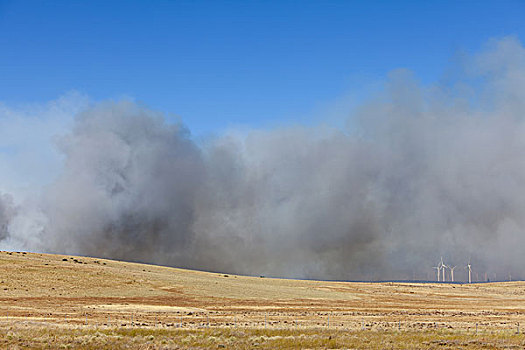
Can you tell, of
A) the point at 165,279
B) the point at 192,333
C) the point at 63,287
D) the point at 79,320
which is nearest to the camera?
the point at 192,333

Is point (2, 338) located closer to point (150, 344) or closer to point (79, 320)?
point (150, 344)

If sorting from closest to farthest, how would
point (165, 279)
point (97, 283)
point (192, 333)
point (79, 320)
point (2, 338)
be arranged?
point (2, 338) → point (192, 333) → point (79, 320) → point (97, 283) → point (165, 279)

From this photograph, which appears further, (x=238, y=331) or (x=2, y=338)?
(x=238, y=331)

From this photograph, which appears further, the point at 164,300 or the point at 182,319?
the point at 164,300

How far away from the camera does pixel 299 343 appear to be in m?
39.3

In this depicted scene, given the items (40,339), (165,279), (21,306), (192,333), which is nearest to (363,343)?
(192,333)

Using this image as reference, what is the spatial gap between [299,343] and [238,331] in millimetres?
7767

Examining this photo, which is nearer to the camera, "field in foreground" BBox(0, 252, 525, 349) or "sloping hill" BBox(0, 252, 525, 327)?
"field in foreground" BBox(0, 252, 525, 349)

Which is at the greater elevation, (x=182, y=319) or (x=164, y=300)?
(x=164, y=300)

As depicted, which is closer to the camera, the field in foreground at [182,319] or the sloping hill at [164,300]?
the field in foreground at [182,319]

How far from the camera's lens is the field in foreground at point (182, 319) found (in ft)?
129

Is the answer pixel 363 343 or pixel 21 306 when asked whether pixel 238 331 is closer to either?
pixel 363 343

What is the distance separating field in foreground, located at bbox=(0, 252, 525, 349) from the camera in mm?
39281

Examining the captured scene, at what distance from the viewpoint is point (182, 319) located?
59.6 metres
